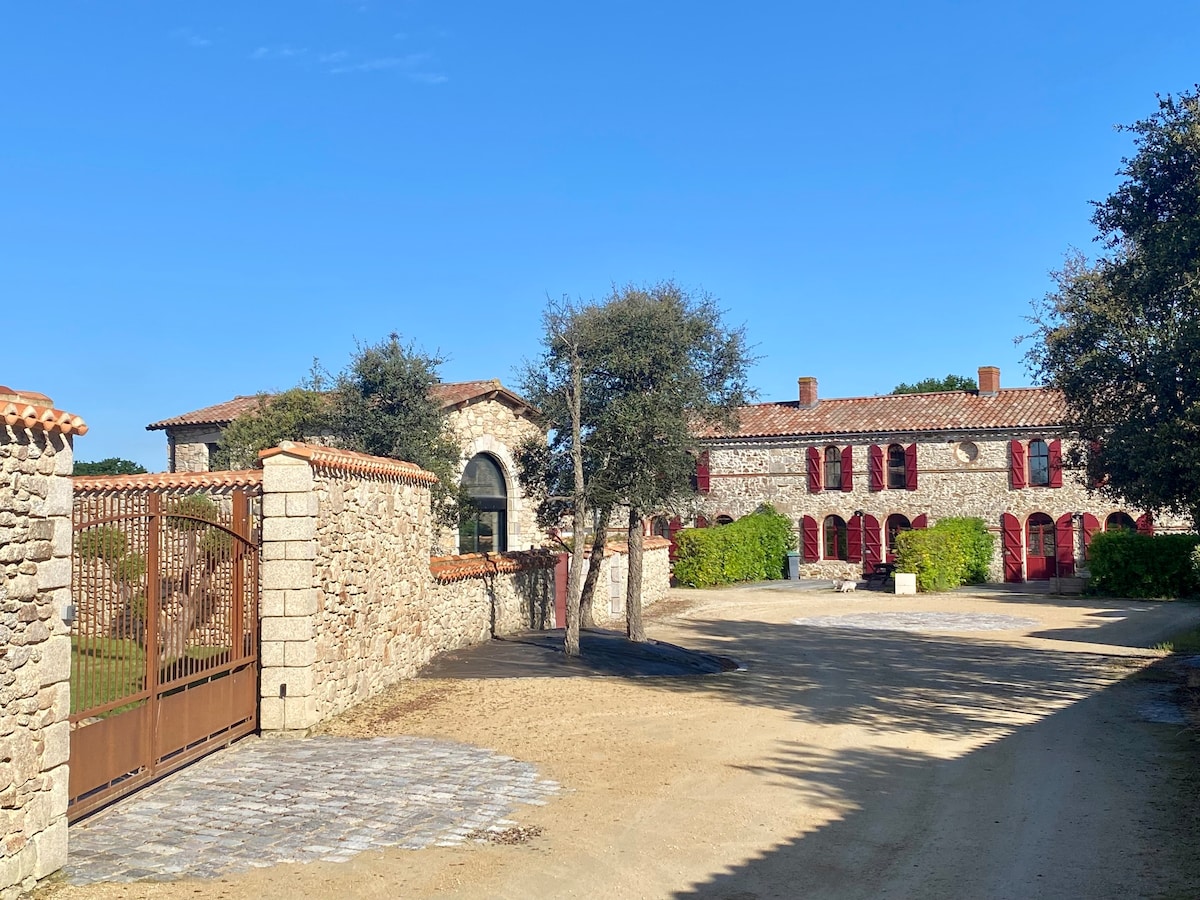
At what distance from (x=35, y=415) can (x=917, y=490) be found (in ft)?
107

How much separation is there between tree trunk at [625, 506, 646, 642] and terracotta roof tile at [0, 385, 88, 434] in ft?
41.7

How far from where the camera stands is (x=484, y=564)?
17234 millimetres

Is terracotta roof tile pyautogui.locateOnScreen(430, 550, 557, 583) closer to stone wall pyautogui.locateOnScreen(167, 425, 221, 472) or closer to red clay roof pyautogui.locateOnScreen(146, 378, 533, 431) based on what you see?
red clay roof pyautogui.locateOnScreen(146, 378, 533, 431)

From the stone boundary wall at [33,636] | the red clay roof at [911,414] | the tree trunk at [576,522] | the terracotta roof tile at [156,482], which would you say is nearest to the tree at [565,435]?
the tree trunk at [576,522]

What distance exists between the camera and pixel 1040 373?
15.8m

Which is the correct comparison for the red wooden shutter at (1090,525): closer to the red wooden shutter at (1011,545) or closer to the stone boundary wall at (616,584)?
the red wooden shutter at (1011,545)

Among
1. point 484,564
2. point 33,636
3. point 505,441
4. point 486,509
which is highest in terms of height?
point 505,441

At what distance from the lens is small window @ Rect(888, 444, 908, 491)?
116 ft

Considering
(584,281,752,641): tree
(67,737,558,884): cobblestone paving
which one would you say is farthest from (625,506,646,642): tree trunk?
(67,737,558,884): cobblestone paving

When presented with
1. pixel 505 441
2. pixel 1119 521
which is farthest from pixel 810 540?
pixel 505 441

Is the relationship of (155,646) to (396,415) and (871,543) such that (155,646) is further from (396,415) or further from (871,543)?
(871,543)

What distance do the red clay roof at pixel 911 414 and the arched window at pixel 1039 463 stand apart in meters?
0.80

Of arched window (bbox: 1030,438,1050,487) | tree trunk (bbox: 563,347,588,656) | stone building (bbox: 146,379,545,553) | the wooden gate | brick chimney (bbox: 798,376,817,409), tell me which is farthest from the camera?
brick chimney (bbox: 798,376,817,409)

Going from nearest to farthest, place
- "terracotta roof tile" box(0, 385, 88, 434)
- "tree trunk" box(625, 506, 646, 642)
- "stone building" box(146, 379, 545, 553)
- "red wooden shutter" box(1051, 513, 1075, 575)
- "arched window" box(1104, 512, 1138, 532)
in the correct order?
"terracotta roof tile" box(0, 385, 88, 434) < "tree trunk" box(625, 506, 646, 642) < "stone building" box(146, 379, 545, 553) < "arched window" box(1104, 512, 1138, 532) < "red wooden shutter" box(1051, 513, 1075, 575)
